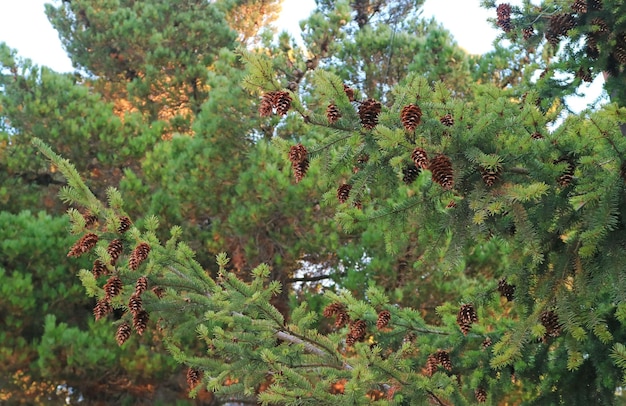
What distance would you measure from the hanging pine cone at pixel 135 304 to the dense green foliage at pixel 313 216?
11mm

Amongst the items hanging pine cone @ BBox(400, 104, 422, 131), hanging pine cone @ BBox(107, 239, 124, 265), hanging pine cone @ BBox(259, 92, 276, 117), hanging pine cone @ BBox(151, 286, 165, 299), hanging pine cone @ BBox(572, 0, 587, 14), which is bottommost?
hanging pine cone @ BBox(151, 286, 165, 299)

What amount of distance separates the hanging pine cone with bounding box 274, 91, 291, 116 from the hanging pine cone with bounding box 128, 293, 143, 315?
1.33m

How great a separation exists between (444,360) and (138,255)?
1995 millimetres

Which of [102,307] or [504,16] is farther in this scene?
[504,16]

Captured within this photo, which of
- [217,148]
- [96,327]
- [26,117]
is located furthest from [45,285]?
[26,117]

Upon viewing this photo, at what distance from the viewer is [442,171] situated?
2.25m

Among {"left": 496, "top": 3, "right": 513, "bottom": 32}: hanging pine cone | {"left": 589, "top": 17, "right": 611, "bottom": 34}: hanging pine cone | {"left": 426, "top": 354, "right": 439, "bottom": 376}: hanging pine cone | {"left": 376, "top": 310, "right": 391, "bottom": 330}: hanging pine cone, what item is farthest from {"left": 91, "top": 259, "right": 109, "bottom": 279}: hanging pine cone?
{"left": 589, "top": 17, "right": 611, "bottom": 34}: hanging pine cone

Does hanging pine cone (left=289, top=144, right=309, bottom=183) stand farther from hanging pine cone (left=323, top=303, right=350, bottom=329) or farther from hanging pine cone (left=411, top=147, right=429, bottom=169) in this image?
hanging pine cone (left=323, top=303, right=350, bottom=329)

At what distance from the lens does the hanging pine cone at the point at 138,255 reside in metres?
2.87

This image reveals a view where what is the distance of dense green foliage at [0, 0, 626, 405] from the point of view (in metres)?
2.39

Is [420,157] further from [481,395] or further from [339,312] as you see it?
[481,395]

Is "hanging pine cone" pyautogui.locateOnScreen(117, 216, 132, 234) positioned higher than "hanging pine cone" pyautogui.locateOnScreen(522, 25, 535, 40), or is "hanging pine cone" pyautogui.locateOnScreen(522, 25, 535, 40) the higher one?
"hanging pine cone" pyautogui.locateOnScreen(522, 25, 535, 40)

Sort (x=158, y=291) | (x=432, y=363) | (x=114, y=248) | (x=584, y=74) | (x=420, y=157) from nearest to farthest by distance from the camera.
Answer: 1. (x=420, y=157)
2. (x=114, y=248)
3. (x=158, y=291)
4. (x=432, y=363)
5. (x=584, y=74)

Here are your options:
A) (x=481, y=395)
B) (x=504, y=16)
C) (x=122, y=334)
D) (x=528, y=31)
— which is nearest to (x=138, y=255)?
(x=122, y=334)
